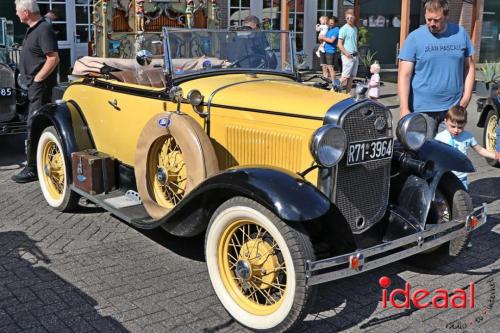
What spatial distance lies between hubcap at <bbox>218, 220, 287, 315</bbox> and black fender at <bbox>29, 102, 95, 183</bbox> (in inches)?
86.4

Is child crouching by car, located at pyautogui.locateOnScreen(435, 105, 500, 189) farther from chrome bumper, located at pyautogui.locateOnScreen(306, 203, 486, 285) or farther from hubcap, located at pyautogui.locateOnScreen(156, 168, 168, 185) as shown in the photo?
hubcap, located at pyautogui.locateOnScreen(156, 168, 168, 185)

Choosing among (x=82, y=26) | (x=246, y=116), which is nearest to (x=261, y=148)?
(x=246, y=116)

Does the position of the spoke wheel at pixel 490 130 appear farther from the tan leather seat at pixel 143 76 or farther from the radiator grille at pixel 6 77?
the radiator grille at pixel 6 77

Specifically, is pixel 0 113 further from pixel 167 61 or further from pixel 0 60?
pixel 167 61

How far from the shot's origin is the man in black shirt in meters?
5.95

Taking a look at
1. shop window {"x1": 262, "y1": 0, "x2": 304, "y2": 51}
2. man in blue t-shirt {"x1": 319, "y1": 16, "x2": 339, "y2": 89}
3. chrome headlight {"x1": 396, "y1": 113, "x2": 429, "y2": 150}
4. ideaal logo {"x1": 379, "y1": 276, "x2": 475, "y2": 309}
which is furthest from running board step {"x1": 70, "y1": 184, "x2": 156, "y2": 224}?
shop window {"x1": 262, "y1": 0, "x2": 304, "y2": 51}

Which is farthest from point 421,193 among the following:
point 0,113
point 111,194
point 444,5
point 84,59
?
point 0,113

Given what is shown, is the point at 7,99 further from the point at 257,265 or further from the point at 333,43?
the point at 333,43

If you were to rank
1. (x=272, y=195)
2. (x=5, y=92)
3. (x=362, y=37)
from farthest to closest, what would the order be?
(x=362, y=37)
(x=5, y=92)
(x=272, y=195)

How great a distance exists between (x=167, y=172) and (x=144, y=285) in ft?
2.80

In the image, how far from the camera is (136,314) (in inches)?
131

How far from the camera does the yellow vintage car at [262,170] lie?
10.1 ft

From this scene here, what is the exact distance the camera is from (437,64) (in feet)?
15.1

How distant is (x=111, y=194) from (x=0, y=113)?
11.7 feet
